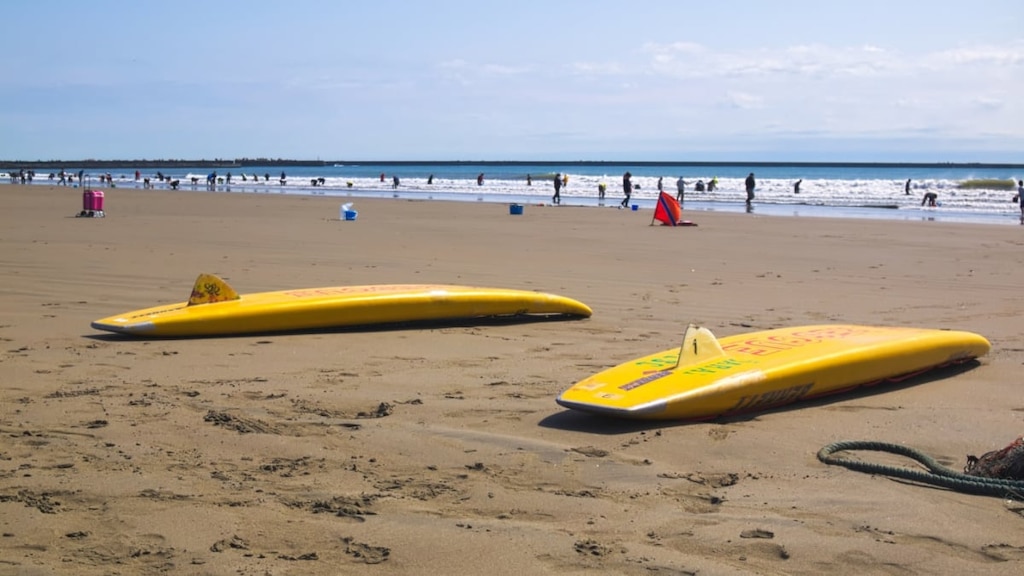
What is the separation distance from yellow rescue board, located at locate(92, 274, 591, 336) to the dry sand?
14 cm

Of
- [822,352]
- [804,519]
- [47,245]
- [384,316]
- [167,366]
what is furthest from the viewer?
[47,245]

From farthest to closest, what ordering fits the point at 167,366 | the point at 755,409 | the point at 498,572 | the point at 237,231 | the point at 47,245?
the point at 237,231 < the point at 47,245 < the point at 167,366 < the point at 755,409 < the point at 498,572

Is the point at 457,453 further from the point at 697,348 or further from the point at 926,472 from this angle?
A: the point at 926,472

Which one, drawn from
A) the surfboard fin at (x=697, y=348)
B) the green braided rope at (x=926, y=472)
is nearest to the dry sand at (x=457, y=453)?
the green braided rope at (x=926, y=472)

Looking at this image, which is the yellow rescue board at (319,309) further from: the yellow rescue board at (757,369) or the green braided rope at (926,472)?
the green braided rope at (926,472)

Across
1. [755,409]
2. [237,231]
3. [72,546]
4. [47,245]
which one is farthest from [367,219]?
[72,546]

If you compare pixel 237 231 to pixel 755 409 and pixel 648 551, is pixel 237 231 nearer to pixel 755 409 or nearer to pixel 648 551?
pixel 755 409

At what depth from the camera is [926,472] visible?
13.0ft

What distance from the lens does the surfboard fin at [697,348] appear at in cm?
521

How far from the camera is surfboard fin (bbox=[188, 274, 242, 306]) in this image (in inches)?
283

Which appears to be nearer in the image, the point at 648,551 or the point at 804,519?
the point at 648,551

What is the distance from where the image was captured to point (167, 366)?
5.93 metres

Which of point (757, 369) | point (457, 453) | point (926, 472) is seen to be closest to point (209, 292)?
point (457, 453)

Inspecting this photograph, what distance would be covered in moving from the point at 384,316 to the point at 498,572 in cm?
456
